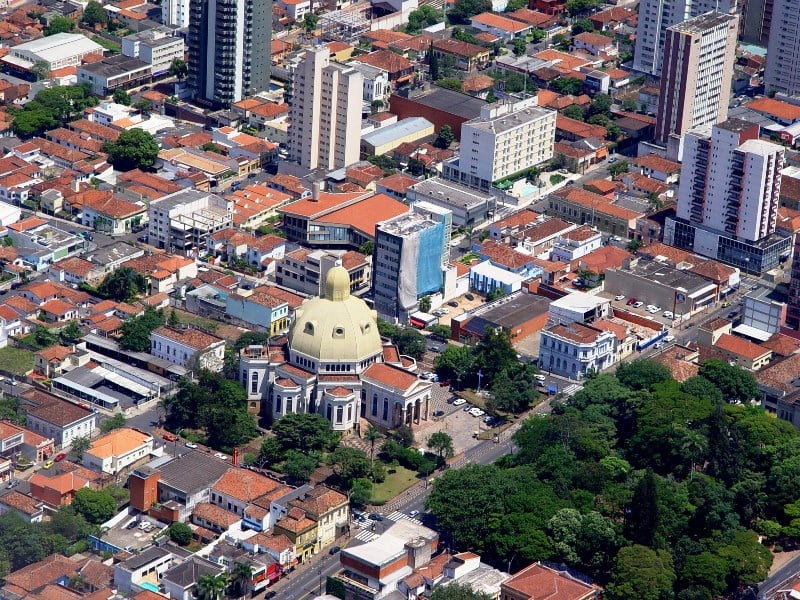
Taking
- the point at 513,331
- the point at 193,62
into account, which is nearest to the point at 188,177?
the point at 193,62

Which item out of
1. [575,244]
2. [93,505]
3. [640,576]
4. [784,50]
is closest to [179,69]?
[575,244]

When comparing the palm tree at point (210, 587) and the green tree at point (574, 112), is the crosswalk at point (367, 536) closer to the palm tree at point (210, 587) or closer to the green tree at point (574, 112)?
the palm tree at point (210, 587)

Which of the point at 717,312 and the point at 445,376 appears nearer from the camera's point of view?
the point at 445,376

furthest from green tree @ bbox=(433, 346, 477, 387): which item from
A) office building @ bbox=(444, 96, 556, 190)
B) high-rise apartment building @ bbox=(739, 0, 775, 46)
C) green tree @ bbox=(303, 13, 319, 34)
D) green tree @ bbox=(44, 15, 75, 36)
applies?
high-rise apartment building @ bbox=(739, 0, 775, 46)

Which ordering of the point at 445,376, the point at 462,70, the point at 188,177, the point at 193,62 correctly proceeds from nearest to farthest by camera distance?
the point at 445,376 → the point at 188,177 → the point at 193,62 → the point at 462,70

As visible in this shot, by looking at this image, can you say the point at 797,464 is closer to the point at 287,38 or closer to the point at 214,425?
the point at 214,425

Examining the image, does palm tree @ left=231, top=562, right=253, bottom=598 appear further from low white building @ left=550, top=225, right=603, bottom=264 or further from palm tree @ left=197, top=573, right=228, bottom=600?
low white building @ left=550, top=225, right=603, bottom=264

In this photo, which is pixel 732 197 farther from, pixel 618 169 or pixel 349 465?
pixel 349 465
